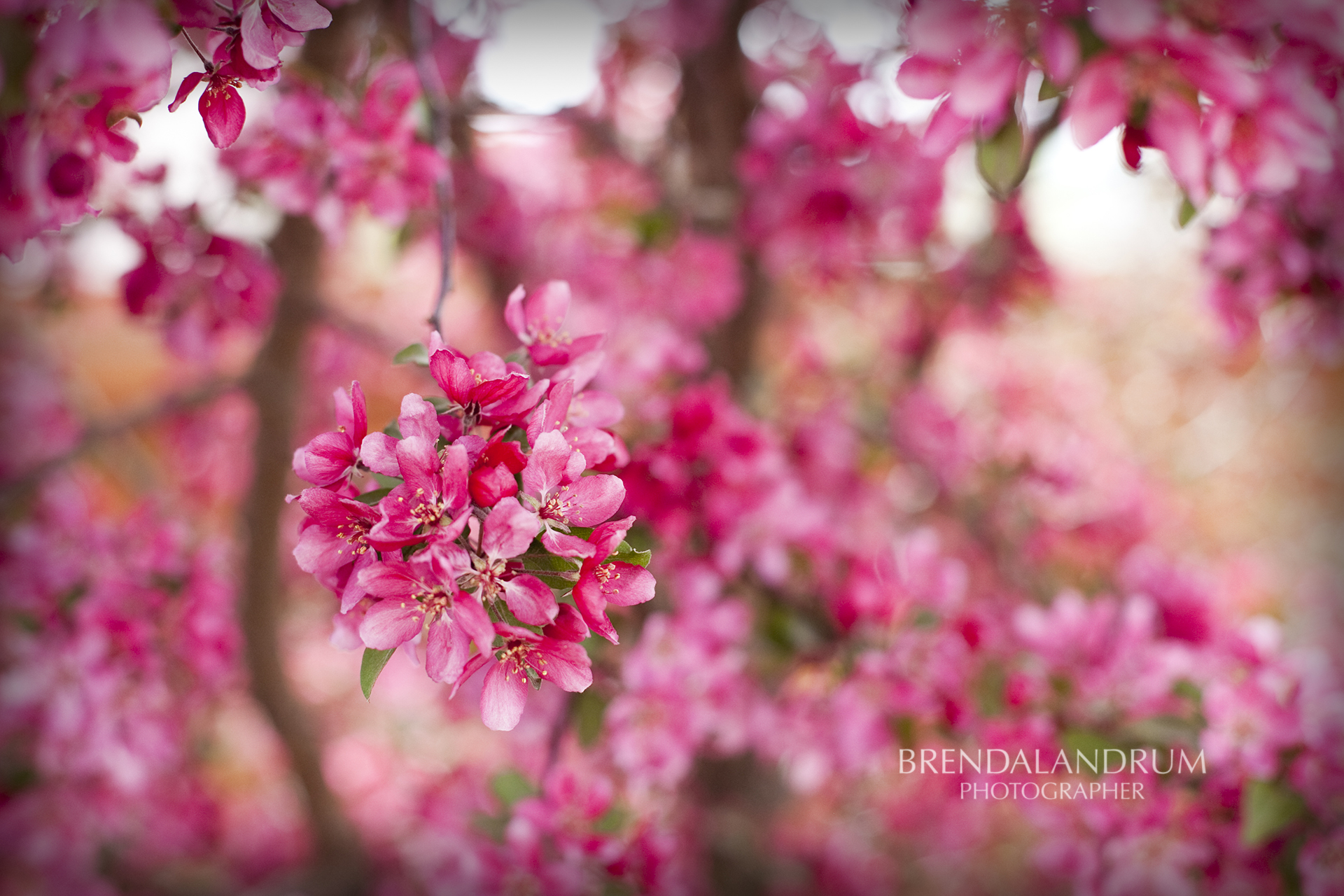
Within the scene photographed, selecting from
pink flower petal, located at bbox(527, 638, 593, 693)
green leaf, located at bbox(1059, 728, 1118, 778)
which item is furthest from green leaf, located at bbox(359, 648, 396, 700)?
green leaf, located at bbox(1059, 728, 1118, 778)

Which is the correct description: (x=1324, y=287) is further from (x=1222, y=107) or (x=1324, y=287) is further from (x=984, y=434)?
(x=984, y=434)

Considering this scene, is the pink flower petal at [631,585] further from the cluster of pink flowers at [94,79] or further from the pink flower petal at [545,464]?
the cluster of pink flowers at [94,79]

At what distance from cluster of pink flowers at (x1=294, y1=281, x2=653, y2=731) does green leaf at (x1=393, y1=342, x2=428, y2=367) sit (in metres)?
0.07

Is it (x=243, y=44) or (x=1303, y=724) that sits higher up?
(x=243, y=44)

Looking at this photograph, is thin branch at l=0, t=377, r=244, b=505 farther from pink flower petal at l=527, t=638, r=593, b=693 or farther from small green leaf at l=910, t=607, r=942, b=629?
small green leaf at l=910, t=607, r=942, b=629

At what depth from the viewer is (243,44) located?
0.62m

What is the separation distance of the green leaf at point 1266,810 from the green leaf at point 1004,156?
2.63 ft

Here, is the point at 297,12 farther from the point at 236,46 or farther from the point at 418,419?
the point at 418,419

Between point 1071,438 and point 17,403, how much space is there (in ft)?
8.73

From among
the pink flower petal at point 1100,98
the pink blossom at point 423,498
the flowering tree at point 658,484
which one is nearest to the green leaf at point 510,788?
the flowering tree at point 658,484

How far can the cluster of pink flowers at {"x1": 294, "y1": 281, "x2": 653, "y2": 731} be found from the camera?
1.74 feet

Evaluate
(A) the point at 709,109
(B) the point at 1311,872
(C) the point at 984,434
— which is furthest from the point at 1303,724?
(A) the point at 709,109

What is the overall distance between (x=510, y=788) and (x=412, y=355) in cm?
59

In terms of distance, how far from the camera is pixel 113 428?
1.45m
